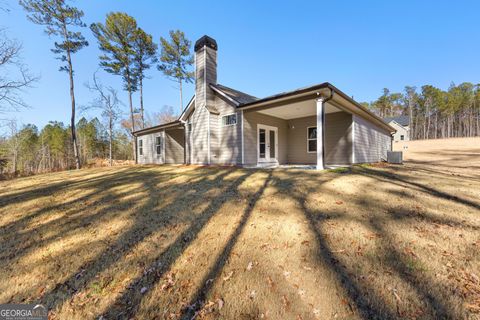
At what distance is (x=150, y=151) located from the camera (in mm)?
15688

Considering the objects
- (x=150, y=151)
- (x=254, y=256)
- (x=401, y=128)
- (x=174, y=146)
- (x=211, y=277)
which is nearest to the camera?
(x=211, y=277)

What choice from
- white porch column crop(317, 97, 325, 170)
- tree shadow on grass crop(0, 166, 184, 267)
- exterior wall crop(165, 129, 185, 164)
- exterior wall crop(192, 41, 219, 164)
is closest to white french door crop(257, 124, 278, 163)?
exterior wall crop(192, 41, 219, 164)

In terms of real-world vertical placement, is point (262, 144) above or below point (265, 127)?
below

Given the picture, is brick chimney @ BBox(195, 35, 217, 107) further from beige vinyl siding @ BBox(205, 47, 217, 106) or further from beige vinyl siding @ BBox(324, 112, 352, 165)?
beige vinyl siding @ BBox(324, 112, 352, 165)

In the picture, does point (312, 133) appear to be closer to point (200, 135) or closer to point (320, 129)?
point (320, 129)

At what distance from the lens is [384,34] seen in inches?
532

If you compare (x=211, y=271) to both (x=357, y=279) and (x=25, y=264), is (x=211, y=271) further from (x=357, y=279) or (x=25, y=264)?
(x=25, y=264)

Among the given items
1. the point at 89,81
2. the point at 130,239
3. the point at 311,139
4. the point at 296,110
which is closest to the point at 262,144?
the point at 296,110

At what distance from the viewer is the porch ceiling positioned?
8395mm

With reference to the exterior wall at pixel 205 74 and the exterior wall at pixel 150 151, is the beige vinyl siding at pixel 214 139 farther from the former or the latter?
the exterior wall at pixel 150 151

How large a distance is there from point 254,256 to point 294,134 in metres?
9.76

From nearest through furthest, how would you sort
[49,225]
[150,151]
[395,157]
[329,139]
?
[49,225] < [329,139] < [395,157] < [150,151]

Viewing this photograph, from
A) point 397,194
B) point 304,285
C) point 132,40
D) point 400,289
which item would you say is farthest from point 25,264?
point 132,40

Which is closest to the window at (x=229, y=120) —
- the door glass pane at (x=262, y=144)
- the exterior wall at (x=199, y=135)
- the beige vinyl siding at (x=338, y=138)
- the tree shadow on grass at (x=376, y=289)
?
the exterior wall at (x=199, y=135)
